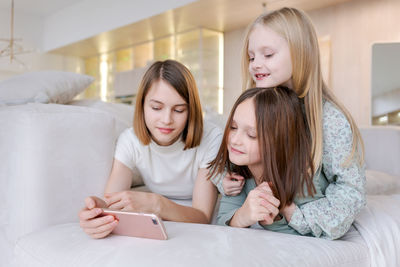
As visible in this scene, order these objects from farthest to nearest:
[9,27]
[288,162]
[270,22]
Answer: [9,27]
[270,22]
[288,162]

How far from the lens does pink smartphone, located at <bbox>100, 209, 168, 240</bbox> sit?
2.75 feet

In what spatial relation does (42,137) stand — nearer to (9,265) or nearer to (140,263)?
(9,265)

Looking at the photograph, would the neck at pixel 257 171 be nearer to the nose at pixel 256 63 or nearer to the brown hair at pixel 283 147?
the brown hair at pixel 283 147

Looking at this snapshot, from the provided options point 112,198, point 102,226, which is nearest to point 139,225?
point 102,226

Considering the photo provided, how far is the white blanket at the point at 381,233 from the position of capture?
995 millimetres

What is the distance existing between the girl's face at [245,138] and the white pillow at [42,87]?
0.91 meters

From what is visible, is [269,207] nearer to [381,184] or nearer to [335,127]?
[335,127]

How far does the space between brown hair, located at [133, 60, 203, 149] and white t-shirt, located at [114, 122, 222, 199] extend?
53 millimetres

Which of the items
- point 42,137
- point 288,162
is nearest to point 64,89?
point 42,137

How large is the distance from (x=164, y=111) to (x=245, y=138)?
34 centimetres

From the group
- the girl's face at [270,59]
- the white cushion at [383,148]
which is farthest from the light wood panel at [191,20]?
the girl's face at [270,59]

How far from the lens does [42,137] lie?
3.76ft

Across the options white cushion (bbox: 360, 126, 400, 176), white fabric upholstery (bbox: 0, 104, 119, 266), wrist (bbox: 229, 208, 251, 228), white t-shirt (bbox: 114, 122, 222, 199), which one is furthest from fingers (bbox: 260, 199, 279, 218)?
white cushion (bbox: 360, 126, 400, 176)

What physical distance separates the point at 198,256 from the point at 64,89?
4.18ft
